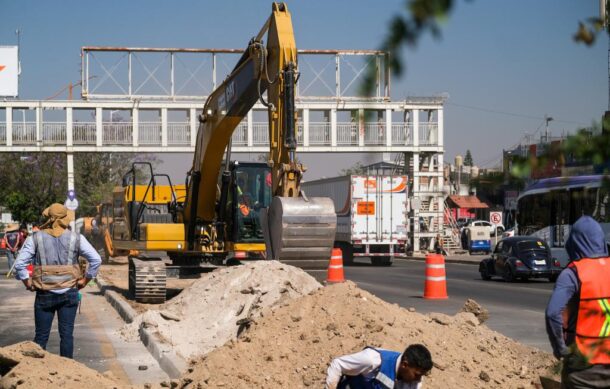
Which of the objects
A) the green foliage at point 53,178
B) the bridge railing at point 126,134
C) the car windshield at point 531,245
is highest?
the bridge railing at point 126,134

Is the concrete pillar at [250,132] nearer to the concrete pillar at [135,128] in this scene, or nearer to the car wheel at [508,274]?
the concrete pillar at [135,128]

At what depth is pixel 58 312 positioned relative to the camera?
9.58 m

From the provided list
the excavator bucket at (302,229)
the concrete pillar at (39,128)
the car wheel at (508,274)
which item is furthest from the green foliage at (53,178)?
the excavator bucket at (302,229)

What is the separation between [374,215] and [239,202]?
870 inches

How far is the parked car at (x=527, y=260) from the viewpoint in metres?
28.5

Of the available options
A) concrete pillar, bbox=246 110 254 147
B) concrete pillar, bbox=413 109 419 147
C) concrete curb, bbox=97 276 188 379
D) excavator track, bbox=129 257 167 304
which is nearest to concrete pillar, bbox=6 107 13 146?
concrete pillar, bbox=246 110 254 147

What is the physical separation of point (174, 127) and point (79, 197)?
1623 centimetres

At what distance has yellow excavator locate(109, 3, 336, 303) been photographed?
1365cm

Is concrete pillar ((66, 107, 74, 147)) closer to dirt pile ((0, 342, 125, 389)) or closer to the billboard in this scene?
the billboard

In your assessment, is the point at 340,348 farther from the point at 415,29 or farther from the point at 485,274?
the point at 485,274

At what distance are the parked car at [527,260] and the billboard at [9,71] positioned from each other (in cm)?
3505

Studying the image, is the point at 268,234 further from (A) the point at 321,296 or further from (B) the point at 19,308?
(B) the point at 19,308

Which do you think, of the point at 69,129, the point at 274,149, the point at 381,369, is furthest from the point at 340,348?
the point at 69,129

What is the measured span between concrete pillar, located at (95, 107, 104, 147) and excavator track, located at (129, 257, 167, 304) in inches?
1295
